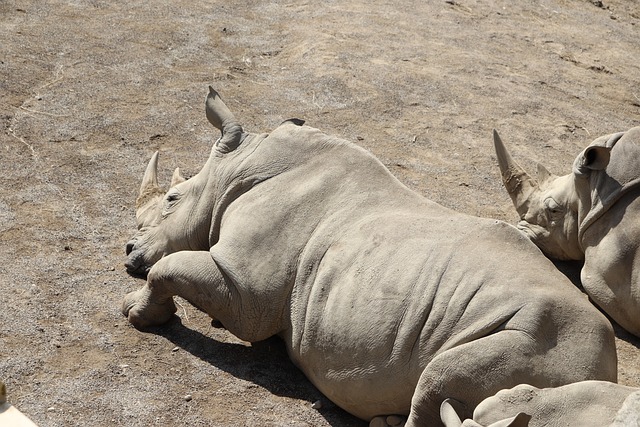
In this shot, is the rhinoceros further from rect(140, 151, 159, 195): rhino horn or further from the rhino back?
rect(140, 151, 159, 195): rhino horn

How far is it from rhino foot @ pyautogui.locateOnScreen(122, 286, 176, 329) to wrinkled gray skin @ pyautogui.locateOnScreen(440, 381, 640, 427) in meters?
2.31

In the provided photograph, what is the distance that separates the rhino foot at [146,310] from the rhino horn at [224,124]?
3.34ft

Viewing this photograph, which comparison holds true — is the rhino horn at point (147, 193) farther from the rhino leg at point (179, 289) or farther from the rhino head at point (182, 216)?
the rhino leg at point (179, 289)

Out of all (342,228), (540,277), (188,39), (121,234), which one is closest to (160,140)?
(121,234)

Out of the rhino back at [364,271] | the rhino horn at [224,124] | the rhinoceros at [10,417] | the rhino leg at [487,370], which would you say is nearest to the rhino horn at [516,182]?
the rhino back at [364,271]

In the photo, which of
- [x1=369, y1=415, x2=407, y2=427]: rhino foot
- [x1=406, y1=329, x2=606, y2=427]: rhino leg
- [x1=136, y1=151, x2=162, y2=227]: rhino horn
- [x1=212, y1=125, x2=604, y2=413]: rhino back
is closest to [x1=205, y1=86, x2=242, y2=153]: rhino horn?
[x1=212, y1=125, x2=604, y2=413]: rhino back

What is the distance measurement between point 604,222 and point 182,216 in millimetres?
2732

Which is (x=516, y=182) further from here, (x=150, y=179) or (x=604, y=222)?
(x=150, y=179)

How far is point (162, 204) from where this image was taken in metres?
6.99

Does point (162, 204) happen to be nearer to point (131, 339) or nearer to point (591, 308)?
point (131, 339)

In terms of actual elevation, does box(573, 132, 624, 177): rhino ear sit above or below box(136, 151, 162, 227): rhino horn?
above

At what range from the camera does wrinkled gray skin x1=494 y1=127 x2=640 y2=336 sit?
6.87 metres

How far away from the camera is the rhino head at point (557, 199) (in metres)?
7.20

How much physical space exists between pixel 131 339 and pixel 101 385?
525 mm
